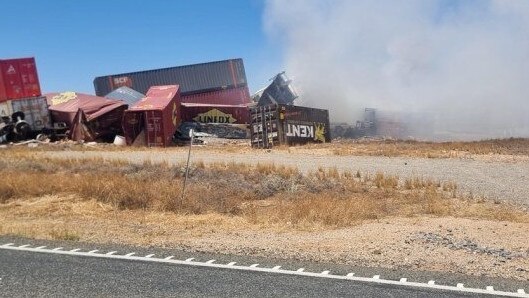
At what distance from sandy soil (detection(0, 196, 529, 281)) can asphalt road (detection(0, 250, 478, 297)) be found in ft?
4.29

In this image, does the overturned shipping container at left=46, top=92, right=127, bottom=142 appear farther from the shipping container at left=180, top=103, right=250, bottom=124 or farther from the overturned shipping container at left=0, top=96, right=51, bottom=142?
the shipping container at left=180, top=103, right=250, bottom=124

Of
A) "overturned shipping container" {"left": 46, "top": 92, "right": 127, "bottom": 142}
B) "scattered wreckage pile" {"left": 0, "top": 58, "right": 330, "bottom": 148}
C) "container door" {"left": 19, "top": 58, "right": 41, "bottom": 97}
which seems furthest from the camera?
"container door" {"left": 19, "top": 58, "right": 41, "bottom": 97}

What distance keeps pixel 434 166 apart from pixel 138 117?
19.5m

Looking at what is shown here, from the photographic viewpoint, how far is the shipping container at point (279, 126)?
33.2m

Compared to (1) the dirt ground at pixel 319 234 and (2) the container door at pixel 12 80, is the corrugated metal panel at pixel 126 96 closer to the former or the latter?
(2) the container door at pixel 12 80

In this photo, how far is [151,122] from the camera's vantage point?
34375 millimetres

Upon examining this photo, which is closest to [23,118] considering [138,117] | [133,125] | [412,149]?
[133,125]

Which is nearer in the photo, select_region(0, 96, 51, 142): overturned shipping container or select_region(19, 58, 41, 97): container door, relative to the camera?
select_region(0, 96, 51, 142): overturned shipping container

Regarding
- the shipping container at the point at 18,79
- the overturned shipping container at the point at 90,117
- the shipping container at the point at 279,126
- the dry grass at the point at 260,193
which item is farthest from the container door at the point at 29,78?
the dry grass at the point at 260,193

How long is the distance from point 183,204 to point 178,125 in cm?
2523

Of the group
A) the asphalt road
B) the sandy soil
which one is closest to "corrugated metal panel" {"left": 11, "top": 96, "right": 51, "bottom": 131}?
the sandy soil

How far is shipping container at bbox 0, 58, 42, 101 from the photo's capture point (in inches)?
1511

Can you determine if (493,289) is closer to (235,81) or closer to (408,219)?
(408,219)

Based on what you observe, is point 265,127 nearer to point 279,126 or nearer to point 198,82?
point 279,126
